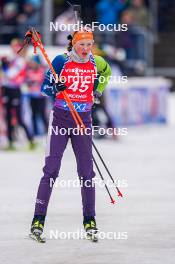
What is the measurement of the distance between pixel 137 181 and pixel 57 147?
5.38 m

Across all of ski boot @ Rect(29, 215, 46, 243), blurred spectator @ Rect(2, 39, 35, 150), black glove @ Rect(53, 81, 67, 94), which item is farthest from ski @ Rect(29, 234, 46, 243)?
blurred spectator @ Rect(2, 39, 35, 150)

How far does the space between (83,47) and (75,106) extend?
1.62 feet

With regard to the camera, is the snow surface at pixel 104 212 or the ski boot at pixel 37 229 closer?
the snow surface at pixel 104 212

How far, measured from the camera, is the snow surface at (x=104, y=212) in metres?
8.38

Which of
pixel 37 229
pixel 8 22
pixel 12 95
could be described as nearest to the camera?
pixel 37 229

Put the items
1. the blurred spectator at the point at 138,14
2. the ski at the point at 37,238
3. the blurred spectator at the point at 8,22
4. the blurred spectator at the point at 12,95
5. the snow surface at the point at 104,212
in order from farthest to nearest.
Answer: the blurred spectator at the point at 138,14 → the blurred spectator at the point at 8,22 → the blurred spectator at the point at 12,95 → the ski at the point at 37,238 → the snow surface at the point at 104,212

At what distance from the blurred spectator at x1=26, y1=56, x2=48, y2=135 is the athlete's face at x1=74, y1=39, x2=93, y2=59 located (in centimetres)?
1206

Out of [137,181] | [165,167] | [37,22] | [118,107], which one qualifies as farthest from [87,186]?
[37,22]

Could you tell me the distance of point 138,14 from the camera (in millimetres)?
28984

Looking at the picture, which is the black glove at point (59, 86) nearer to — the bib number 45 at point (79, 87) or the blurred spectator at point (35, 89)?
the bib number 45 at point (79, 87)

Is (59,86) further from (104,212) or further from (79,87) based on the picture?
(104,212)

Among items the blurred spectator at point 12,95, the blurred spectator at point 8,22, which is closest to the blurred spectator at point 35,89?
the blurred spectator at point 12,95

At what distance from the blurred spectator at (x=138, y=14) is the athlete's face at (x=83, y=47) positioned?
19.4 m

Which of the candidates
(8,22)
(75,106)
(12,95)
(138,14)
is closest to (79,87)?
(75,106)
